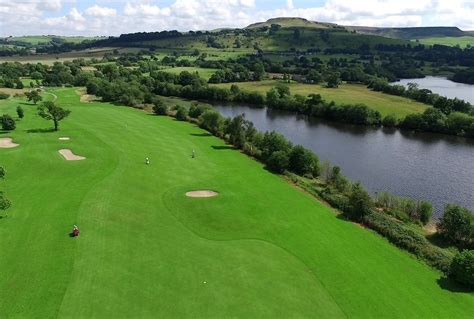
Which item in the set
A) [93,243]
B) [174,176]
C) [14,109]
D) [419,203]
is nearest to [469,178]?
[419,203]

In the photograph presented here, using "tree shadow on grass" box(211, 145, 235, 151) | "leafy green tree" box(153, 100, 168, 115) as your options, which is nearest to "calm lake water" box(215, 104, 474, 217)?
"tree shadow on grass" box(211, 145, 235, 151)

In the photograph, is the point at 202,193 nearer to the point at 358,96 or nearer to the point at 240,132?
the point at 240,132

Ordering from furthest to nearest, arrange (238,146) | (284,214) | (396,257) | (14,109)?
(14,109)
(238,146)
(284,214)
(396,257)

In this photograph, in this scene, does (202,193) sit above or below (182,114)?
below

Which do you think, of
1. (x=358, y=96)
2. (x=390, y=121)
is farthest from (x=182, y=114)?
(x=358, y=96)

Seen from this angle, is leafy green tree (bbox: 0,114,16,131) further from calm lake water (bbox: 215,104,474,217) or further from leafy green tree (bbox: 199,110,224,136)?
calm lake water (bbox: 215,104,474,217)

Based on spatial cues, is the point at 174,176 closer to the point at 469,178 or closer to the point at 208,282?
the point at 208,282
